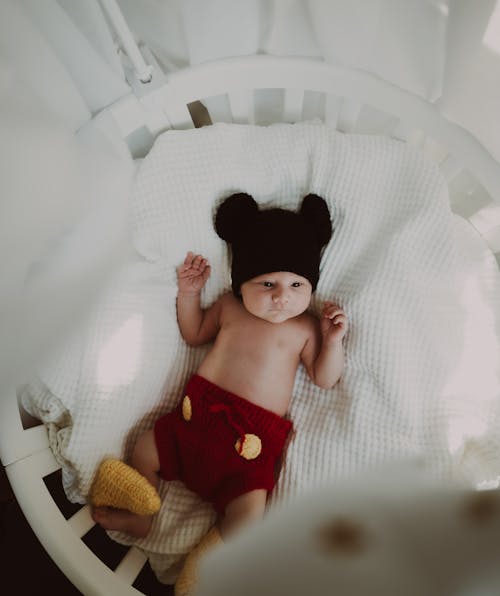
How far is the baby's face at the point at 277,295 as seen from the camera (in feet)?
3.03

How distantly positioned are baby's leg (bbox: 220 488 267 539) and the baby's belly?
18 cm

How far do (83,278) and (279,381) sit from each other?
52 cm

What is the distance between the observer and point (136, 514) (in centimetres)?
85

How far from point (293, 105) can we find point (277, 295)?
0.46 m

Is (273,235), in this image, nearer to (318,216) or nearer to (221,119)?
(318,216)

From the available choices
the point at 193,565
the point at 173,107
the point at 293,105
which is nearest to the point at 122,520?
the point at 193,565

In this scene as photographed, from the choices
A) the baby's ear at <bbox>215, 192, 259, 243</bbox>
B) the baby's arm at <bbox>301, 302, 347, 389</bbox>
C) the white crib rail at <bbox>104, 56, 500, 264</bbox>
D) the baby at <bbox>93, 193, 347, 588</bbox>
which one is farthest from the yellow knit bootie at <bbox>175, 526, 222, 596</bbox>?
the white crib rail at <bbox>104, 56, 500, 264</bbox>

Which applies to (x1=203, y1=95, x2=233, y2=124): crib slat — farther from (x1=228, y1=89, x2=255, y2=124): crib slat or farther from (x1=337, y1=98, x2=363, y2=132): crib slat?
(x1=337, y1=98, x2=363, y2=132): crib slat

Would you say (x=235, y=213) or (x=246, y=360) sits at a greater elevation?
(x=235, y=213)

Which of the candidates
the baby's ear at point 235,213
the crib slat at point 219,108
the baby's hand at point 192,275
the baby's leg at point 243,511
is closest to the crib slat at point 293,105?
the crib slat at point 219,108

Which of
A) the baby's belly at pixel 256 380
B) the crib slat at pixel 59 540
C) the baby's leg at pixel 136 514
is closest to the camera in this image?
the crib slat at pixel 59 540

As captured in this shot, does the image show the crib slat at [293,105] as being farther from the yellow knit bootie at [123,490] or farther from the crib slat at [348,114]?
the yellow knit bootie at [123,490]

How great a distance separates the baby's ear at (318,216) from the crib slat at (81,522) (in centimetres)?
71

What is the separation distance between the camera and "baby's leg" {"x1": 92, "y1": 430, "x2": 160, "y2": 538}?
0.85 metres
